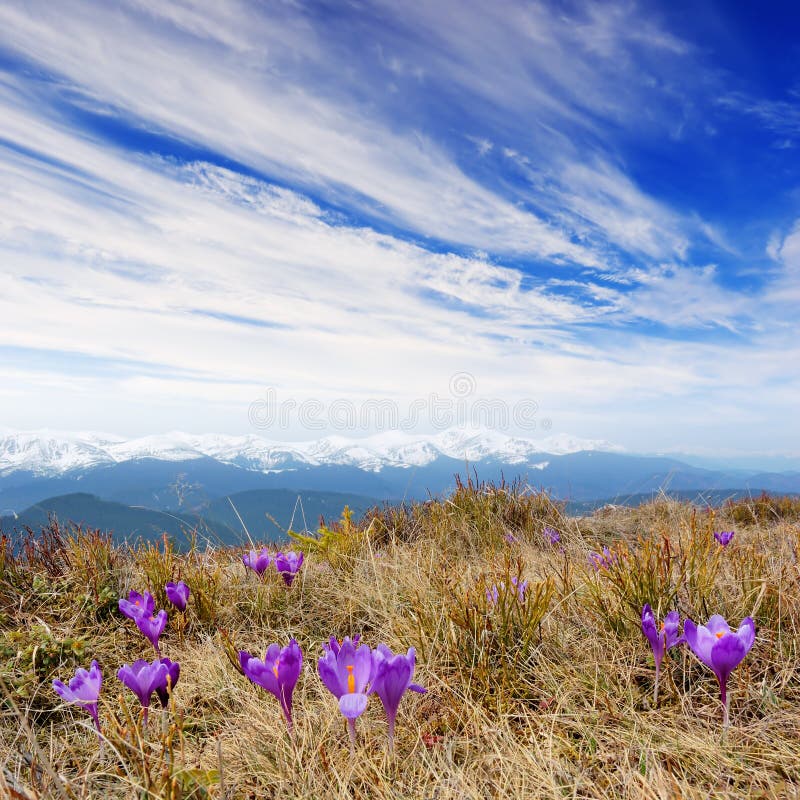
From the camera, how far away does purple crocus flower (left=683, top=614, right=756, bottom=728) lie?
5.61ft

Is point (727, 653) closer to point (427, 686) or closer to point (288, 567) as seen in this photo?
point (427, 686)

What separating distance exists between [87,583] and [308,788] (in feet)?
9.55

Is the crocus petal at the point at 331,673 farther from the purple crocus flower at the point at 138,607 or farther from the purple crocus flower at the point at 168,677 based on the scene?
the purple crocus flower at the point at 138,607

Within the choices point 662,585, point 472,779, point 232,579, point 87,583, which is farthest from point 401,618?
point 87,583

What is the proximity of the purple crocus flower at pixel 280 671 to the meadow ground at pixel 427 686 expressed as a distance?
0.27 meters

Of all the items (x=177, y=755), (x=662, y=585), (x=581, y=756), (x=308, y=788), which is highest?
(x=662, y=585)

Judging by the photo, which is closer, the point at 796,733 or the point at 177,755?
the point at 796,733

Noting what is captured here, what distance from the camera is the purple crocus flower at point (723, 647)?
5.61 feet

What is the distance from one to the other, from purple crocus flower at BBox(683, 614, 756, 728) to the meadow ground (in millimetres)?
212

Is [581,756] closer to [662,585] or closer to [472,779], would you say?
[472,779]

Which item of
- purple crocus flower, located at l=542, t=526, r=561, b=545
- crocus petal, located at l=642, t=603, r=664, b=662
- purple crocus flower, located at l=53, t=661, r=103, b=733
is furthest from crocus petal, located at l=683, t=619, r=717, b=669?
purple crocus flower, located at l=542, t=526, r=561, b=545

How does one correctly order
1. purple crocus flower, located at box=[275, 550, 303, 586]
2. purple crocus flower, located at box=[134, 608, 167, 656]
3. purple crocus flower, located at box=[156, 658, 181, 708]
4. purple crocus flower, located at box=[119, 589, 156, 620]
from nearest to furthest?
purple crocus flower, located at box=[156, 658, 181, 708] → purple crocus flower, located at box=[134, 608, 167, 656] → purple crocus flower, located at box=[119, 589, 156, 620] → purple crocus flower, located at box=[275, 550, 303, 586]

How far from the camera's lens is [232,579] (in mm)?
4031

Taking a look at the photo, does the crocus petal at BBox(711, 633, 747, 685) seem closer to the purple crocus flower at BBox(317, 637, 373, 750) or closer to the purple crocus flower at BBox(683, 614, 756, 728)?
the purple crocus flower at BBox(683, 614, 756, 728)
